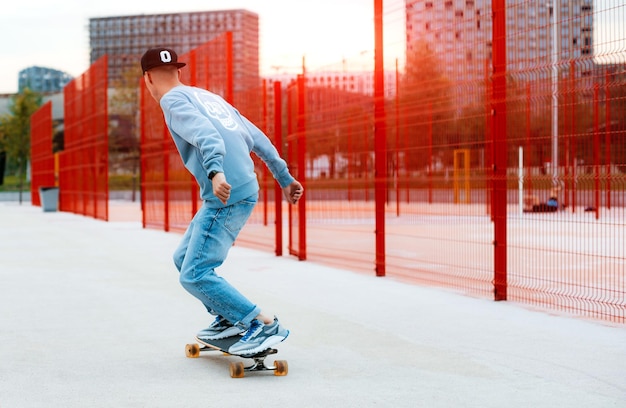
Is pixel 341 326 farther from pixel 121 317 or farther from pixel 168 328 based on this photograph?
pixel 121 317

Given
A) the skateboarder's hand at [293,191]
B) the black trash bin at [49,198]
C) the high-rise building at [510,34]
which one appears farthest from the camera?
the black trash bin at [49,198]

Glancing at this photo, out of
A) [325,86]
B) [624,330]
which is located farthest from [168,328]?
[325,86]

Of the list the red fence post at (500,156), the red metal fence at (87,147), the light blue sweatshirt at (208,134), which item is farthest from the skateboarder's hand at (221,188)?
the red metal fence at (87,147)

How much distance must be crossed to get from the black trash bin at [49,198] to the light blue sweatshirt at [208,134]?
2862 cm

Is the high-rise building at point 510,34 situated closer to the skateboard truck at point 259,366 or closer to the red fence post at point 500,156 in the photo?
the red fence post at point 500,156

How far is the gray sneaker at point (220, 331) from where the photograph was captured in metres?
5.73

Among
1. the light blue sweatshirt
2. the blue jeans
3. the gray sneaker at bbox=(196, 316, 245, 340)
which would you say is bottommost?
the gray sneaker at bbox=(196, 316, 245, 340)

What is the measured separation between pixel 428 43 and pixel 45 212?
81.5 feet

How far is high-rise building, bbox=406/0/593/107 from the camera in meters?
7.79

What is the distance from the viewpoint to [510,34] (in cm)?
861

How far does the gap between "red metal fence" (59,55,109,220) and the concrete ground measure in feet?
51.9

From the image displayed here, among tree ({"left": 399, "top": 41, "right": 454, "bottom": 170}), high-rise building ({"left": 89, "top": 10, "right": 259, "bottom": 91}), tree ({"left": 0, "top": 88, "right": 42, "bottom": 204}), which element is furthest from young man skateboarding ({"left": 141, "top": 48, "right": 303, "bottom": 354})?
high-rise building ({"left": 89, "top": 10, "right": 259, "bottom": 91})

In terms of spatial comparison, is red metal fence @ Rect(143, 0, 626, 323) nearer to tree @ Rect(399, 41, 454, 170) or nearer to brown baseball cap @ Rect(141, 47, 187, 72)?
tree @ Rect(399, 41, 454, 170)

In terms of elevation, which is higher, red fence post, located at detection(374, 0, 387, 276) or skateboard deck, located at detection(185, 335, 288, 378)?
red fence post, located at detection(374, 0, 387, 276)
